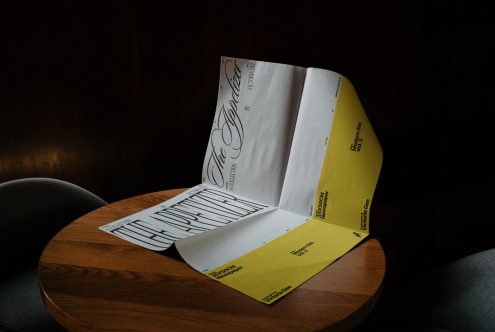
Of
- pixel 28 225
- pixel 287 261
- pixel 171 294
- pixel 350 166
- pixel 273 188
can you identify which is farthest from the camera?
pixel 28 225

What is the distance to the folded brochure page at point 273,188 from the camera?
1036mm

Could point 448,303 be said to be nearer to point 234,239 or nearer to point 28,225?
point 234,239

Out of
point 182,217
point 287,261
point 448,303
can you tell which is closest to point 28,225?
point 182,217

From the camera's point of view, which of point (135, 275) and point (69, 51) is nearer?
point (135, 275)

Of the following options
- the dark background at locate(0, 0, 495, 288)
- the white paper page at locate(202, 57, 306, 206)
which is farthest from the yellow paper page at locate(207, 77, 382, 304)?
the dark background at locate(0, 0, 495, 288)

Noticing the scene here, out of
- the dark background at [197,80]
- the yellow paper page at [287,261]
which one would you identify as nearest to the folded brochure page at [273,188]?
the yellow paper page at [287,261]

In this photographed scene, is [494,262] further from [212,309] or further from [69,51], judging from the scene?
[69,51]

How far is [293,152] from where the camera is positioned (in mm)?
1282

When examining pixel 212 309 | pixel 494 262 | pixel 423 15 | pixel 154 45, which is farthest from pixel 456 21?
pixel 212 309

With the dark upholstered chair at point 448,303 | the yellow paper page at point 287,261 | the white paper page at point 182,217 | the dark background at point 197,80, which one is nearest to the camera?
the yellow paper page at point 287,261

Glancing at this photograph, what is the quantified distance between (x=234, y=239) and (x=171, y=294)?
233 mm

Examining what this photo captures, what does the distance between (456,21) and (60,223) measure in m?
1.47

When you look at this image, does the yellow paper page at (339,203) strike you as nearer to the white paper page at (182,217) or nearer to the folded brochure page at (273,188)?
the folded brochure page at (273,188)

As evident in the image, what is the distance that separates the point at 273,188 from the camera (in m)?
1.30
